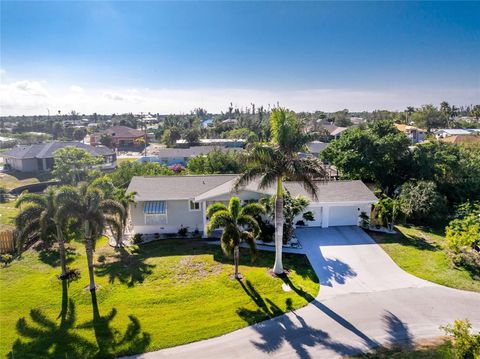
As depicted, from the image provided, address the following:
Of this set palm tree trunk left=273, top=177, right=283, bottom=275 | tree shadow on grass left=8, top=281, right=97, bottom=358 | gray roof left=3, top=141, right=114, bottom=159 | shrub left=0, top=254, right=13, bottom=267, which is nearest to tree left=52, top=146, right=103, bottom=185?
gray roof left=3, top=141, right=114, bottom=159

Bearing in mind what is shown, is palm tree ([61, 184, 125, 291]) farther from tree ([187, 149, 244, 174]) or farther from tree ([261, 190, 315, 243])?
tree ([187, 149, 244, 174])

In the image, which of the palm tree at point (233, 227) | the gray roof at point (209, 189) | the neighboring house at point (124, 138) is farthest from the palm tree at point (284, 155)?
the neighboring house at point (124, 138)

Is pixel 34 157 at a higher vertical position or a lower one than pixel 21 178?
higher

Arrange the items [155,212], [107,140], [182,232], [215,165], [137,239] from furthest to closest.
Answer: [107,140], [215,165], [182,232], [137,239], [155,212]

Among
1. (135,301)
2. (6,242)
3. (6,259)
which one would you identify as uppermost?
(6,242)

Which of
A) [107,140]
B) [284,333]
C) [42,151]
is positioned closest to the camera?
[284,333]

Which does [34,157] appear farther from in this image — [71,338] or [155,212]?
[71,338]

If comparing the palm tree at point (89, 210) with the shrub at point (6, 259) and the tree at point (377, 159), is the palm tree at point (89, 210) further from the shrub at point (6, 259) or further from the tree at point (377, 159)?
the tree at point (377, 159)

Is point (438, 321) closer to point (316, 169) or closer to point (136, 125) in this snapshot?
point (316, 169)

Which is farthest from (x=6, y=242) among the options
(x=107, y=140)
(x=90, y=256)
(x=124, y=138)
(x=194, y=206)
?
(x=124, y=138)
